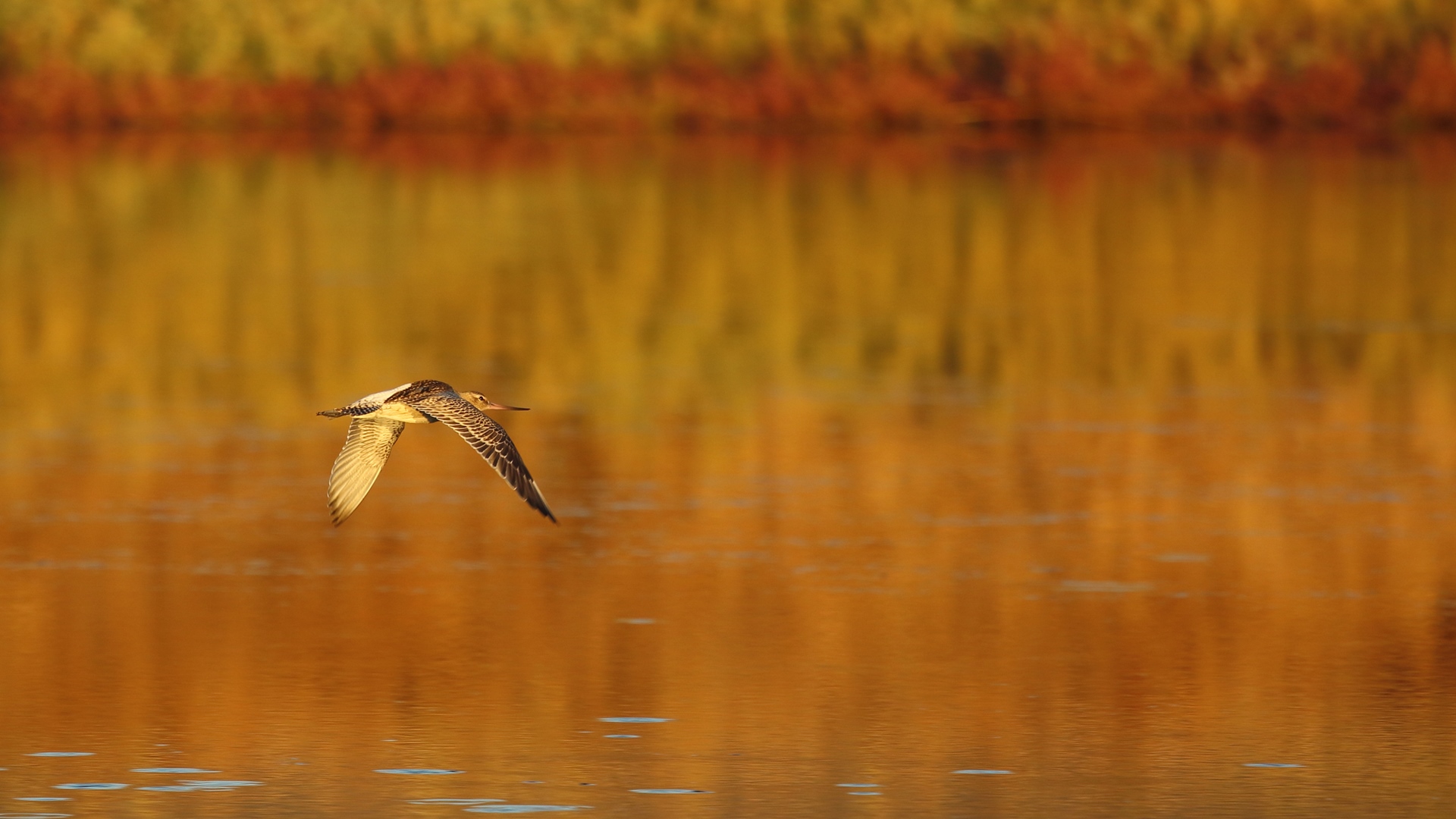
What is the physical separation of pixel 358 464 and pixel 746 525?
242 cm

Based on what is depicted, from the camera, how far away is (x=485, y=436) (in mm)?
8750

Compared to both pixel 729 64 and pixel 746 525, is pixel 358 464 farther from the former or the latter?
pixel 729 64

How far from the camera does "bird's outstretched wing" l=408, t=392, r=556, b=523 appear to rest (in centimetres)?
842

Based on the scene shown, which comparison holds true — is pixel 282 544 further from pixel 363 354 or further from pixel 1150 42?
pixel 1150 42

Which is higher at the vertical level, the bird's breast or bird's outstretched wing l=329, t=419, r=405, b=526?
the bird's breast

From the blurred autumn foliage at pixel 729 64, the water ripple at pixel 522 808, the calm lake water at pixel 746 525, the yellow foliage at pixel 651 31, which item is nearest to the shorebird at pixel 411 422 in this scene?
the calm lake water at pixel 746 525

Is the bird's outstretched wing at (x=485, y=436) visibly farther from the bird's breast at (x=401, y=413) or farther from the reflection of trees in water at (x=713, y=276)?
the reflection of trees in water at (x=713, y=276)

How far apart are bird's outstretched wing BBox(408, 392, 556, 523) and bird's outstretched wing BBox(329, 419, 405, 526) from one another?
705 millimetres

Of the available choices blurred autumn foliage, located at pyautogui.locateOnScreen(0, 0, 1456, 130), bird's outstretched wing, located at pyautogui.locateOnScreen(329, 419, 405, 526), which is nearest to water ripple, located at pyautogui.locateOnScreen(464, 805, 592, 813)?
bird's outstretched wing, located at pyautogui.locateOnScreen(329, 419, 405, 526)

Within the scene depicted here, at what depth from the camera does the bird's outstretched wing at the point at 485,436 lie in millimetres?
8422

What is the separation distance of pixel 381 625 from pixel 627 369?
6990 millimetres

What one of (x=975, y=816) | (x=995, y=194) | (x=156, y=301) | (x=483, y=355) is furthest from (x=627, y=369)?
(x=995, y=194)

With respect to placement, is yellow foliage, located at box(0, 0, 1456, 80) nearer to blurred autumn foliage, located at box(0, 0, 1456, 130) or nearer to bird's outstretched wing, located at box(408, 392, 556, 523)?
blurred autumn foliage, located at box(0, 0, 1456, 130)

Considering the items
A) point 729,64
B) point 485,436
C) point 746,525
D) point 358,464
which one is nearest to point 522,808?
point 485,436
